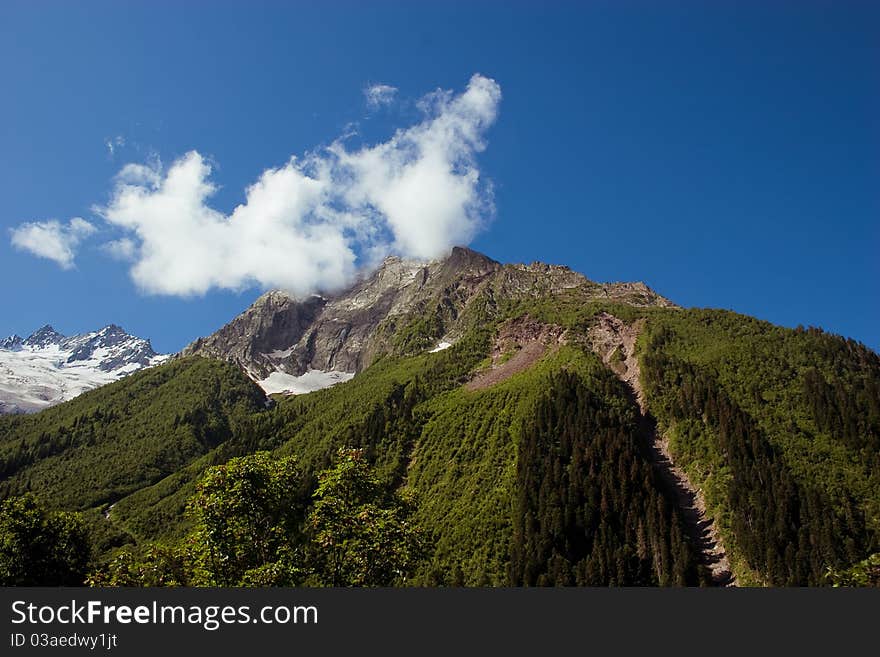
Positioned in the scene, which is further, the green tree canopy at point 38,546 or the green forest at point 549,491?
the green tree canopy at point 38,546

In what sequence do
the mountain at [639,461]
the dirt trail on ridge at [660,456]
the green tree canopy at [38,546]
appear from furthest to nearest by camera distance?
the dirt trail on ridge at [660,456], the mountain at [639,461], the green tree canopy at [38,546]

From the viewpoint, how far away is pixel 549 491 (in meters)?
104

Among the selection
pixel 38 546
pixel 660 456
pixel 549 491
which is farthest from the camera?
pixel 660 456

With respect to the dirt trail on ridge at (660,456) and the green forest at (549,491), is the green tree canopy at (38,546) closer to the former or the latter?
the green forest at (549,491)

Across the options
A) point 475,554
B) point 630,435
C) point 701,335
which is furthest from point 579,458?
point 701,335

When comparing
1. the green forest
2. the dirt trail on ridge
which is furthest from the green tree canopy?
the dirt trail on ridge

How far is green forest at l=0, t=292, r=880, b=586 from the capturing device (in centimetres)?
2484

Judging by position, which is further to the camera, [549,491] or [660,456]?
[660,456]

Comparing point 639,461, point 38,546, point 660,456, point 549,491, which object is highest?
point 660,456

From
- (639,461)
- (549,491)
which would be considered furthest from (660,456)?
(549,491)

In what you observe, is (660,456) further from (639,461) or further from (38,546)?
(38,546)

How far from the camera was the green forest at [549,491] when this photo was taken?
2484 cm

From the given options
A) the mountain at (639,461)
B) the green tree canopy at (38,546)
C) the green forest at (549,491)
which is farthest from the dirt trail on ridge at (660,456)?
the green tree canopy at (38,546)

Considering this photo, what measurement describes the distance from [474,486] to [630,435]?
121 feet
